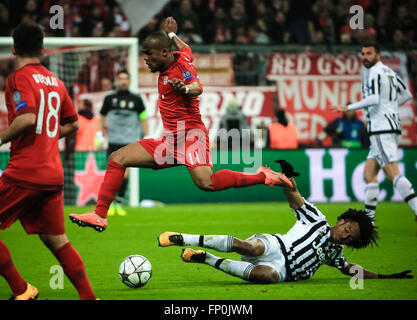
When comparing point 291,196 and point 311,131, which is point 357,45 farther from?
point 291,196

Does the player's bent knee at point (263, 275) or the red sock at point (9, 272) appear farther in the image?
the player's bent knee at point (263, 275)

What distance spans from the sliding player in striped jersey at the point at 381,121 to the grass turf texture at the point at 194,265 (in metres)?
0.62

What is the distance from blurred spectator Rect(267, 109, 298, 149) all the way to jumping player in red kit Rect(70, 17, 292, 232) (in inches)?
339

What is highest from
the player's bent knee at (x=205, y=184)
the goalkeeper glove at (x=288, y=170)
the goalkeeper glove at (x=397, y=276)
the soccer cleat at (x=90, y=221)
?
the goalkeeper glove at (x=288, y=170)

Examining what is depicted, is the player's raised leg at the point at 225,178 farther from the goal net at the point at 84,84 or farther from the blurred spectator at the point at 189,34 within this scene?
the blurred spectator at the point at 189,34

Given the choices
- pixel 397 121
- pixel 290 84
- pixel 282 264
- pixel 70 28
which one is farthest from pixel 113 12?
pixel 282 264

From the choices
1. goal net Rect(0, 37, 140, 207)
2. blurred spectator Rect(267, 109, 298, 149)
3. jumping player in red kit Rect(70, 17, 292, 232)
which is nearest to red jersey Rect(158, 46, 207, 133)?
jumping player in red kit Rect(70, 17, 292, 232)

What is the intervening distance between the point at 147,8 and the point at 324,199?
17.3 feet

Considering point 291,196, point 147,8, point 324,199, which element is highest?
point 147,8

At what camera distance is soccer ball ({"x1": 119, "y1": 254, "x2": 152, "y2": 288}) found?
5793mm

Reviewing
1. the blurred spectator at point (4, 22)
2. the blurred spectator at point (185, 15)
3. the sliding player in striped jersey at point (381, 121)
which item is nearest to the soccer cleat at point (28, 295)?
the sliding player in striped jersey at point (381, 121)

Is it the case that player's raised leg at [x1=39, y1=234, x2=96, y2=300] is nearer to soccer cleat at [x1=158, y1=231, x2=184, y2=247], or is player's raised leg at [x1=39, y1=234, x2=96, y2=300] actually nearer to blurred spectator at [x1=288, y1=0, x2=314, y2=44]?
soccer cleat at [x1=158, y1=231, x2=184, y2=247]

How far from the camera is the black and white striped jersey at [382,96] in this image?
959 cm
